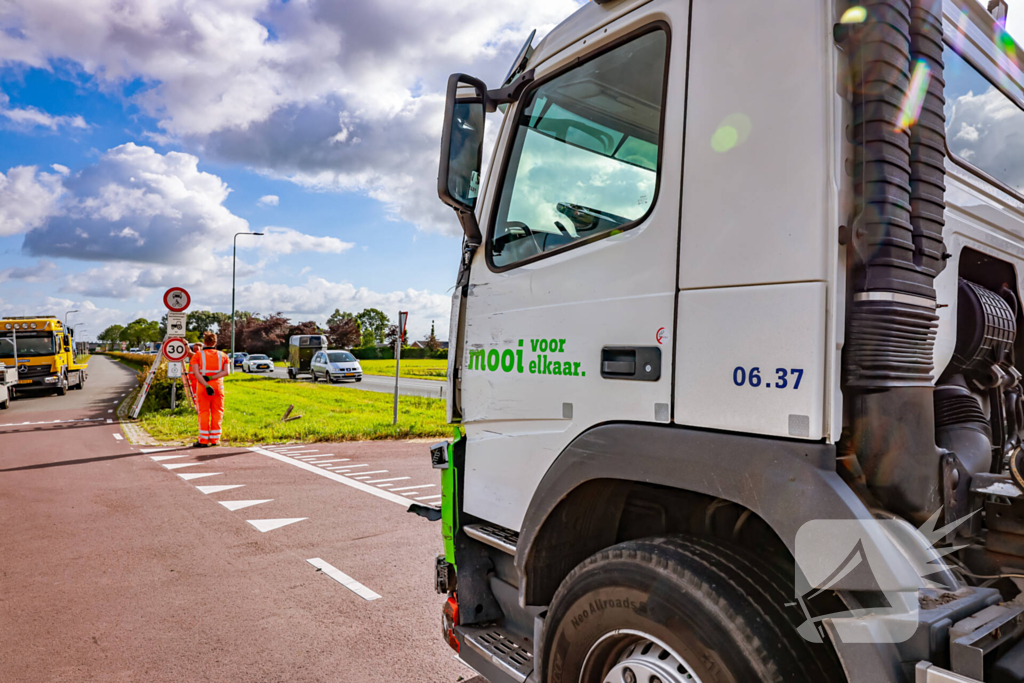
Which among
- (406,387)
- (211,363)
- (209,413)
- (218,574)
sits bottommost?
(218,574)

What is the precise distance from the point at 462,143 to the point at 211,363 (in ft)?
30.0

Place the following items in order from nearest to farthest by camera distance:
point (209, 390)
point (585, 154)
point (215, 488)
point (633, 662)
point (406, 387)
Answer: point (633, 662) → point (585, 154) → point (215, 488) → point (209, 390) → point (406, 387)

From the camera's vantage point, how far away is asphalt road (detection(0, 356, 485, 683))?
3252mm

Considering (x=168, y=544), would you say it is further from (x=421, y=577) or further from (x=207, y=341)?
(x=207, y=341)

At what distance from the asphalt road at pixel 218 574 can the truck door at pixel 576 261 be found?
4.90 ft

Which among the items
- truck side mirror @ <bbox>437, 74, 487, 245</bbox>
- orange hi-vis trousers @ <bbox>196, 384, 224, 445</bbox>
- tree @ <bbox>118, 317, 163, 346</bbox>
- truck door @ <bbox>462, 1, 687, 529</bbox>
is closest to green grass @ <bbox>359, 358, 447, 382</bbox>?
orange hi-vis trousers @ <bbox>196, 384, 224, 445</bbox>

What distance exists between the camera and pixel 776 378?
1610 millimetres

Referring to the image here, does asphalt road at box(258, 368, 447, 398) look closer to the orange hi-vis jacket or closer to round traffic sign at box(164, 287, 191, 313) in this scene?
round traffic sign at box(164, 287, 191, 313)

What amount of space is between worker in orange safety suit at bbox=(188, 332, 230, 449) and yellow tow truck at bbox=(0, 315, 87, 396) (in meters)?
16.1

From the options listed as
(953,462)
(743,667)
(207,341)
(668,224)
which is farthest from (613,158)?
(207,341)

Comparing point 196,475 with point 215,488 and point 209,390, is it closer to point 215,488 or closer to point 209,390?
point 215,488

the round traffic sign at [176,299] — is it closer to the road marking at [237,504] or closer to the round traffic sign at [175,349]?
the round traffic sign at [175,349]

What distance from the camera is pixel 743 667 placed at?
151 cm

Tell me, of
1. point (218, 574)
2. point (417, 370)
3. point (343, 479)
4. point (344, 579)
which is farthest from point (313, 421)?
point (417, 370)
